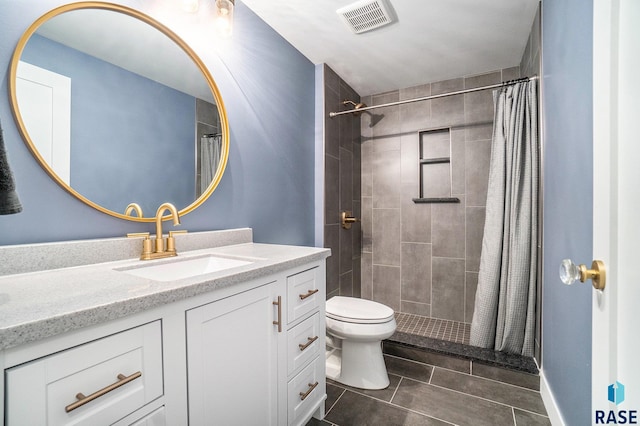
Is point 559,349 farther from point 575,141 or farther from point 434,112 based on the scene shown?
point 434,112

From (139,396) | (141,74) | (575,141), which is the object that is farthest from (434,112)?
(139,396)

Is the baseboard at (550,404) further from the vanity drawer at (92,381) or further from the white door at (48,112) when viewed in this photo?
the white door at (48,112)

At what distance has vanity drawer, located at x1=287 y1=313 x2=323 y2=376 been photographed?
1.21 metres

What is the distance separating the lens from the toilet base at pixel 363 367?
1.77 meters

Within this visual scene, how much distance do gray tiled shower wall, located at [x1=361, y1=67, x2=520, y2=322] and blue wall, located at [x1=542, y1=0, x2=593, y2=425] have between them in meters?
0.97

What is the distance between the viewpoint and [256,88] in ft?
5.91

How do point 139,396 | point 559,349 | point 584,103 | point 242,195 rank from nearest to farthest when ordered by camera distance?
point 139,396
point 584,103
point 559,349
point 242,195

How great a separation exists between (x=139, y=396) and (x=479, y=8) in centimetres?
248

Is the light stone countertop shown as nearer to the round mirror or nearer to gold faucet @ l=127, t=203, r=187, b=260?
gold faucet @ l=127, t=203, r=187, b=260

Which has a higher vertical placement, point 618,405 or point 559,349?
point 618,405

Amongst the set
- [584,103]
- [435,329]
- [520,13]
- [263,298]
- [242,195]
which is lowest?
[435,329]

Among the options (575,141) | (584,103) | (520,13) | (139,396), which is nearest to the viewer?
(139,396)

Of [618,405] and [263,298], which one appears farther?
[263,298]

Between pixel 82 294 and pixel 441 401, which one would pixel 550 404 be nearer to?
pixel 441 401
